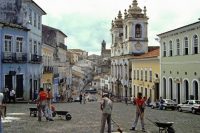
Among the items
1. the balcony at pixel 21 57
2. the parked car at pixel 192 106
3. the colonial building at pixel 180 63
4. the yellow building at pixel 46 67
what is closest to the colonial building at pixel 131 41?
the yellow building at pixel 46 67

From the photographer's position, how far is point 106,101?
11.8 metres

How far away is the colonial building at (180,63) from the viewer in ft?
99.1

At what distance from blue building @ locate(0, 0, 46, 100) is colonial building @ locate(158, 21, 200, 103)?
45.1 ft

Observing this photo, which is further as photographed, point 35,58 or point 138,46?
point 138,46

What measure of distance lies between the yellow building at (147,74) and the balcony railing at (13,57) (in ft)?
56.4

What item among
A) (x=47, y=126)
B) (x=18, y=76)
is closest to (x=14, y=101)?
(x=18, y=76)

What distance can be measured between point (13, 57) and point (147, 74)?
22354mm

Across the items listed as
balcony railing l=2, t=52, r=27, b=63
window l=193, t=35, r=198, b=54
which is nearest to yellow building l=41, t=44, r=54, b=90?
balcony railing l=2, t=52, r=27, b=63

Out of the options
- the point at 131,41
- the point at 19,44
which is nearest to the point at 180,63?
the point at 19,44

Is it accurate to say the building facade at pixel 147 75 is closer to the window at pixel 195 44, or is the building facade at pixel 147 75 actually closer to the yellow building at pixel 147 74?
the yellow building at pixel 147 74

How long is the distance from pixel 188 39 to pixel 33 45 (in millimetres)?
14648

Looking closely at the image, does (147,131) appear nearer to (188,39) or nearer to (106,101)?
(106,101)

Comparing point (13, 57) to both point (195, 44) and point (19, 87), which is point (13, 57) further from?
point (195, 44)

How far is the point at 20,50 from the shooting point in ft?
99.0
